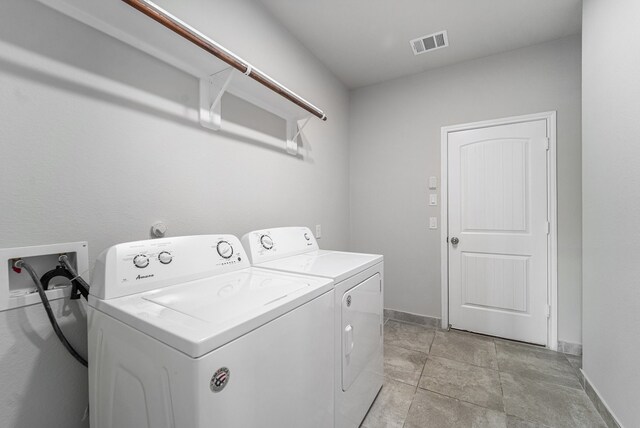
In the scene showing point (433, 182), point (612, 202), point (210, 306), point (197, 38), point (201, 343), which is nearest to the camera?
point (201, 343)

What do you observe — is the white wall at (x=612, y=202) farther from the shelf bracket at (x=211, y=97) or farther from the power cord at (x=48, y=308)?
the power cord at (x=48, y=308)

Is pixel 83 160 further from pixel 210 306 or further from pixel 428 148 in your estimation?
pixel 428 148

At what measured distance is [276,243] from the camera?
159cm

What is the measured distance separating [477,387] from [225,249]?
5.96 feet

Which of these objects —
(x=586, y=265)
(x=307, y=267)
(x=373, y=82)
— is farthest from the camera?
(x=373, y=82)

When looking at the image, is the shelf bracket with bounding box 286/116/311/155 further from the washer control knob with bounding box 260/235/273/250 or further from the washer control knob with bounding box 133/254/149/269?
the washer control knob with bounding box 133/254/149/269

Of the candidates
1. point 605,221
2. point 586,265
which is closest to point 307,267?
point 605,221

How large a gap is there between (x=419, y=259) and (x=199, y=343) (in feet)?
8.12

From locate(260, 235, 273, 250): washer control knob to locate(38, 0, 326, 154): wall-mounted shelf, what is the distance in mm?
659

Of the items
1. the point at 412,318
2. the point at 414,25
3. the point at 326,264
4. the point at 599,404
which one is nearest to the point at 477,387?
the point at 599,404

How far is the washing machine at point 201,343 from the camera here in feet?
2.03

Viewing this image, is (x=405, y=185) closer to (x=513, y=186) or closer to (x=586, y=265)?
(x=513, y=186)

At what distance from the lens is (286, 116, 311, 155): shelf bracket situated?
202cm

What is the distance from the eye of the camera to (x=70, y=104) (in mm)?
947
